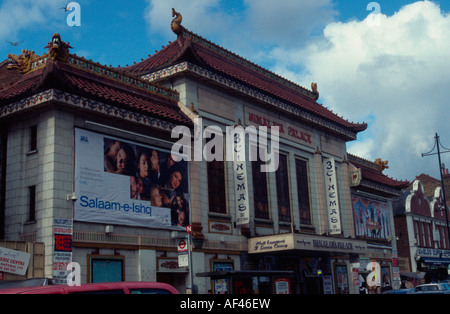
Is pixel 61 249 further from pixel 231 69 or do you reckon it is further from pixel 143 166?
pixel 231 69

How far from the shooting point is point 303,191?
1339 inches

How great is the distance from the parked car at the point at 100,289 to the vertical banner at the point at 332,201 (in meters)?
27.5

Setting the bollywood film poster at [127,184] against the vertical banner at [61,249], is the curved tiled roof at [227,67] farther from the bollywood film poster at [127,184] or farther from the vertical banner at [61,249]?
the vertical banner at [61,249]

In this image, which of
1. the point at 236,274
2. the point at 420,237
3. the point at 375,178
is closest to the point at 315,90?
the point at 375,178

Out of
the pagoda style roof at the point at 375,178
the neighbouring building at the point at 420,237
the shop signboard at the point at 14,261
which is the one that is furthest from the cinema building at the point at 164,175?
the neighbouring building at the point at 420,237

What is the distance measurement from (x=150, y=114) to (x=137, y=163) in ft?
7.17

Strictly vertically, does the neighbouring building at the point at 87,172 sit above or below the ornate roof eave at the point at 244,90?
below

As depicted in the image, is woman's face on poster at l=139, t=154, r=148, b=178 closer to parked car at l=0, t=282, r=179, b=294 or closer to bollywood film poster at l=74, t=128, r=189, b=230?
bollywood film poster at l=74, t=128, r=189, b=230

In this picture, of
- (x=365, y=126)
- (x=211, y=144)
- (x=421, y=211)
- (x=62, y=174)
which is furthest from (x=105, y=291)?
(x=421, y=211)

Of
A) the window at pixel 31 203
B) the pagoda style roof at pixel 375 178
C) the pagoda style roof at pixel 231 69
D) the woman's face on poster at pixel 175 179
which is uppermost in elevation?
the pagoda style roof at pixel 231 69

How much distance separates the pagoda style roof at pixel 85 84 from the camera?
20312 mm

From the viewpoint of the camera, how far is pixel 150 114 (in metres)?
23.5

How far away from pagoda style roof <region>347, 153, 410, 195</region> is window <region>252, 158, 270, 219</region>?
1234 centimetres

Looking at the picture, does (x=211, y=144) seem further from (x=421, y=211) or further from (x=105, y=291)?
(x=421, y=211)
